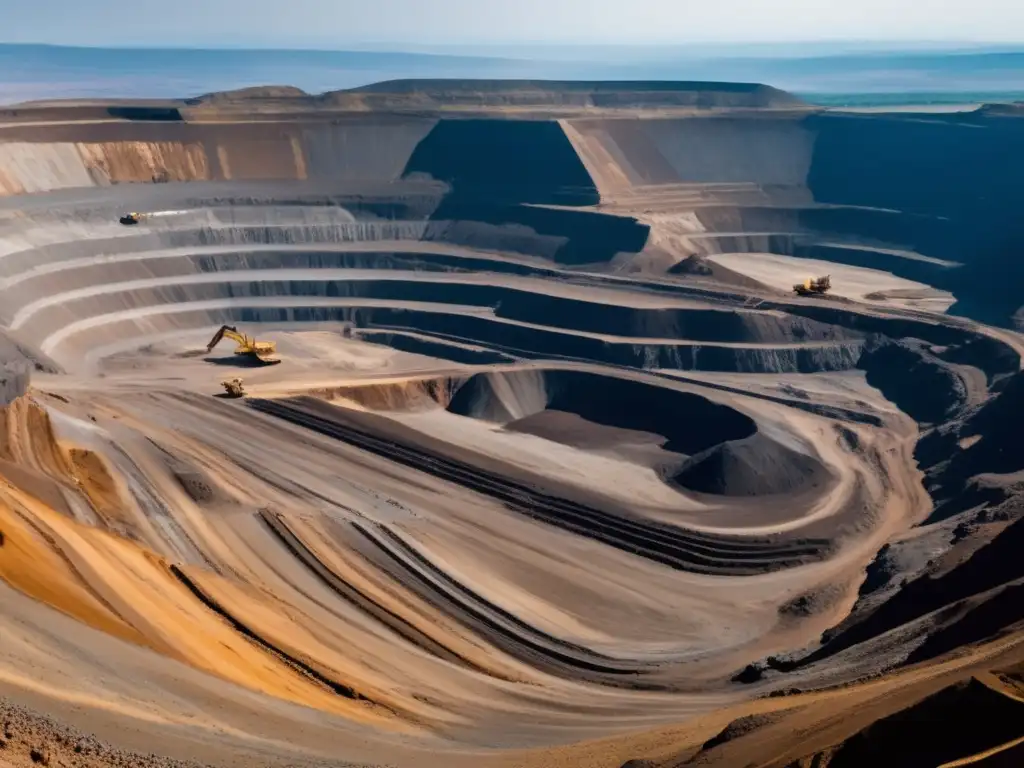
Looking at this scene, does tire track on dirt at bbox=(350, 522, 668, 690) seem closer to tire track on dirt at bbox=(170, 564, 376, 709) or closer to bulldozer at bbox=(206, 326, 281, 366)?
tire track on dirt at bbox=(170, 564, 376, 709)

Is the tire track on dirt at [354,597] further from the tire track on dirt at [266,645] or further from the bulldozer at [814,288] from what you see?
the bulldozer at [814,288]

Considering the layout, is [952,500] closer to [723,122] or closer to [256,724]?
[256,724]

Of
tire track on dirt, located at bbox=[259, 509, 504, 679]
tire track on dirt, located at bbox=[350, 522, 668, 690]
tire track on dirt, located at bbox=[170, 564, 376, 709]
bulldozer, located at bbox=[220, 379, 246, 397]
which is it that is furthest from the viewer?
bulldozer, located at bbox=[220, 379, 246, 397]

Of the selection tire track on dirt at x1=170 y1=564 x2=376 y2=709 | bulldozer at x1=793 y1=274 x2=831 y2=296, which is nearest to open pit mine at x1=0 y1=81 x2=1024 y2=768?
tire track on dirt at x1=170 y1=564 x2=376 y2=709

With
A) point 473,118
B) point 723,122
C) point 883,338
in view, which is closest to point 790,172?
point 723,122

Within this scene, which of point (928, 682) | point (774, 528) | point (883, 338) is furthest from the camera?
point (883, 338)

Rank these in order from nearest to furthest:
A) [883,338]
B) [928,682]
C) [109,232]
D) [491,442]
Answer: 1. [928,682]
2. [491,442]
3. [883,338]
4. [109,232]

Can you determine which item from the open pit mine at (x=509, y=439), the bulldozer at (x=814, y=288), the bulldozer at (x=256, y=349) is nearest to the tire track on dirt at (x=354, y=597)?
the open pit mine at (x=509, y=439)

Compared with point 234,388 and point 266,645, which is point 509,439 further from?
point 266,645
